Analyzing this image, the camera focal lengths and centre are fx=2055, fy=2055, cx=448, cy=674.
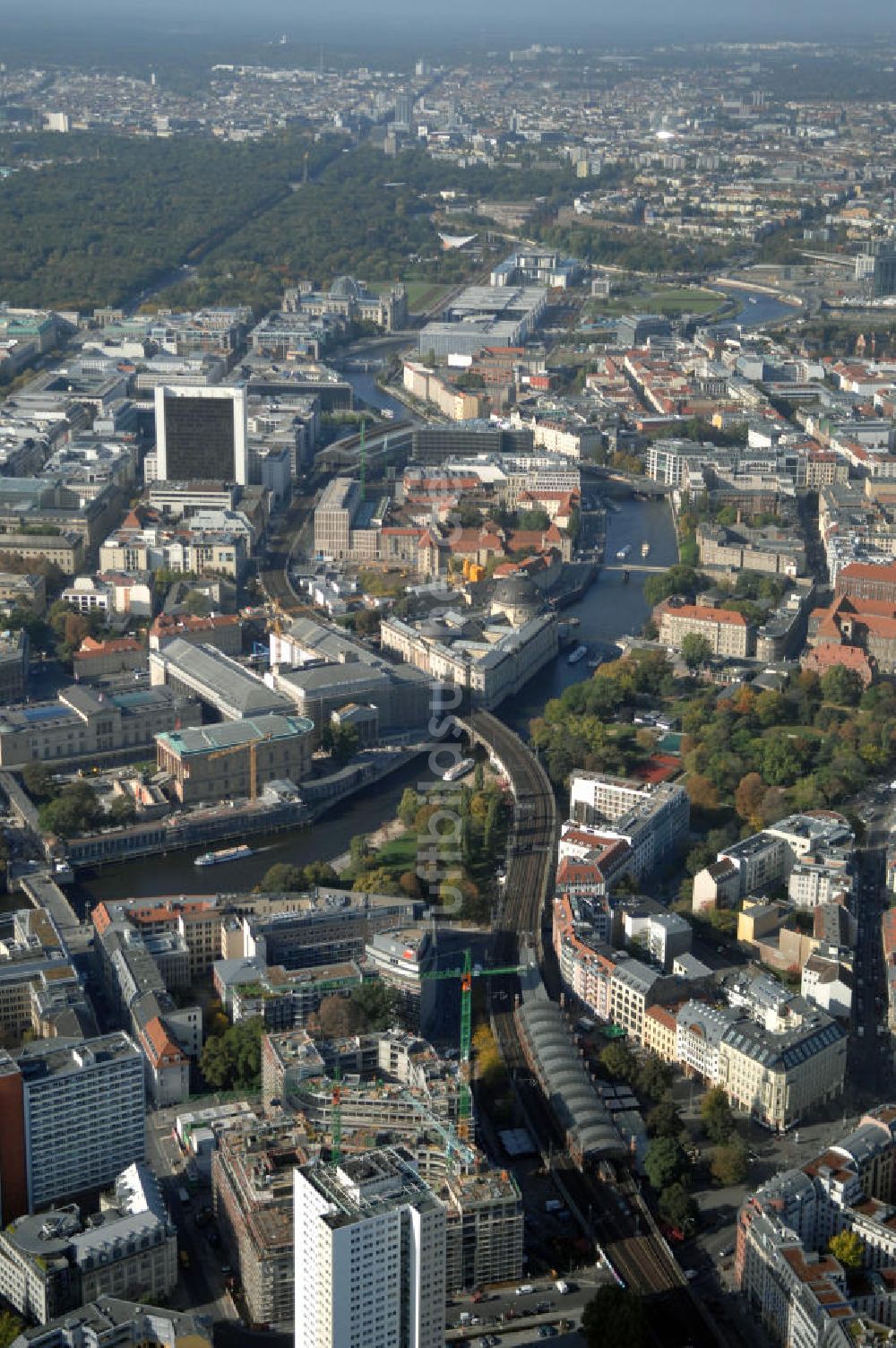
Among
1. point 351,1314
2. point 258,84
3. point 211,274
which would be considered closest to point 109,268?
point 211,274

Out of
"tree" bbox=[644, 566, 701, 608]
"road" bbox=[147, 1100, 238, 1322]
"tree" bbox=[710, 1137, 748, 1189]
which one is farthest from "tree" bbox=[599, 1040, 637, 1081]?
"tree" bbox=[644, 566, 701, 608]

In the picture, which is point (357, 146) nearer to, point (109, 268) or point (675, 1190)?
point (109, 268)

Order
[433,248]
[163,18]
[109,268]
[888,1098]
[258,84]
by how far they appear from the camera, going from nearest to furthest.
Answer: 1. [888,1098]
2. [109,268]
3. [433,248]
4. [258,84]
5. [163,18]

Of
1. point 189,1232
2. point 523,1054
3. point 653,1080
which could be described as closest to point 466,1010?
point 523,1054

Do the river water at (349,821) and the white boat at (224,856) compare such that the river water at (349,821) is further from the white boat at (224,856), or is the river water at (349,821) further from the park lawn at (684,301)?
the park lawn at (684,301)

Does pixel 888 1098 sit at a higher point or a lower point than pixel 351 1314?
lower

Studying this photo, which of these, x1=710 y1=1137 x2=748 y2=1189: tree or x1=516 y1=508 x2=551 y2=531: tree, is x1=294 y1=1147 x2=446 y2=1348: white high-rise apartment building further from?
x1=516 y1=508 x2=551 y2=531: tree
